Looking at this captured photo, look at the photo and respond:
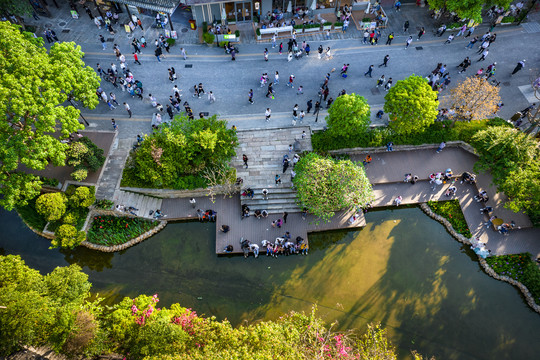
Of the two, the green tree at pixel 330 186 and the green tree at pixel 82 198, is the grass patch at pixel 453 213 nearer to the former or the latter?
the green tree at pixel 330 186

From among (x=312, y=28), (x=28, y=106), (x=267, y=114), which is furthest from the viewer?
(x=312, y=28)

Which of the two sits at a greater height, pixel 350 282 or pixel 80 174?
pixel 80 174

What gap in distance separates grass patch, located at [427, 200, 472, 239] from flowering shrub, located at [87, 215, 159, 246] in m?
24.6

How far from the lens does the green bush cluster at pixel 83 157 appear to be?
1045 inches

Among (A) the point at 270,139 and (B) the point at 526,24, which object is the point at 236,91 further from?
(B) the point at 526,24

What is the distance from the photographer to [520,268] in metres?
26.1

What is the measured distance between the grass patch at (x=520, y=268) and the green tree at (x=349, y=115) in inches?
601

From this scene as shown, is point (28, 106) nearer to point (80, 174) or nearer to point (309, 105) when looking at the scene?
point (80, 174)

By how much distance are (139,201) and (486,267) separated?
2952 cm

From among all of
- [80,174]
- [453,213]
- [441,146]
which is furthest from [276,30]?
[453,213]

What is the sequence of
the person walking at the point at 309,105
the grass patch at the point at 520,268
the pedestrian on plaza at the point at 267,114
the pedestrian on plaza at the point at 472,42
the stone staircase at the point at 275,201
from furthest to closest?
the pedestrian on plaza at the point at 472,42
the person walking at the point at 309,105
the pedestrian on plaza at the point at 267,114
the stone staircase at the point at 275,201
the grass patch at the point at 520,268

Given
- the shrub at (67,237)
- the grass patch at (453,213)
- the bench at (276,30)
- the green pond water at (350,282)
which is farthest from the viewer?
the bench at (276,30)

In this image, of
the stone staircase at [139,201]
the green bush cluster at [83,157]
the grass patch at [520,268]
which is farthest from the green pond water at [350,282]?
the green bush cluster at [83,157]

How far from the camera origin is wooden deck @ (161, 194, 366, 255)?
2748 cm
